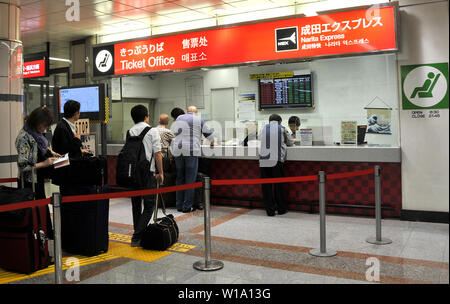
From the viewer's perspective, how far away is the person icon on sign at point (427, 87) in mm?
4938

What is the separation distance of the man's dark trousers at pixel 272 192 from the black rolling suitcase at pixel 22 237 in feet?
9.99

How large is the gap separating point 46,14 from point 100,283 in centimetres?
514

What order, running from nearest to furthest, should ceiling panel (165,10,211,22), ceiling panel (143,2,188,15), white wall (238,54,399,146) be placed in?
1. white wall (238,54,399,146)
2. ceiling panel (143,2,188,15)
3. ceiling panel (165,10,211,22)

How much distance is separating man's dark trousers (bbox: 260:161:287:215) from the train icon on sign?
1.62 meters

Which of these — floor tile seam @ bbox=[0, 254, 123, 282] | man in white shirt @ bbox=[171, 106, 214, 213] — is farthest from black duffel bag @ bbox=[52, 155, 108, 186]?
man in white shirt @ bbox=[171, 106, 214, 213]

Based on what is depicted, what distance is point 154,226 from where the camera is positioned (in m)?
4.21

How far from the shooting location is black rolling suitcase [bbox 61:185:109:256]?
4.00 m

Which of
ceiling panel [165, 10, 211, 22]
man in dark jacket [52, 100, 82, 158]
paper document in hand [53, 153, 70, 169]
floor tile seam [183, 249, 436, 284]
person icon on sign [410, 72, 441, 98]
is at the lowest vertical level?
floor tile seam [183, 249, 436, 284]

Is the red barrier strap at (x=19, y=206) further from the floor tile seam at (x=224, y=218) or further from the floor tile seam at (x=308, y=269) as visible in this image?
the floor tile seam at (x=224, y=218)

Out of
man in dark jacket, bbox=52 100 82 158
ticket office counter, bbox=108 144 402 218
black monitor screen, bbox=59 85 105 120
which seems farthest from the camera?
black monitor screen, bbox=59 85 105 120

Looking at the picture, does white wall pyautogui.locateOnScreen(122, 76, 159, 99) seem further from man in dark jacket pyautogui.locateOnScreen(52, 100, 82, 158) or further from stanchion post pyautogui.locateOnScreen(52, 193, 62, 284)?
stanchion post pyautogui.locateOnScreen(52, 193, 62, 284)

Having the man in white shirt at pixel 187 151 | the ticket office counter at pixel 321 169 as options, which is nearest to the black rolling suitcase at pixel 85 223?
the man in white shirt at pixel 187 151

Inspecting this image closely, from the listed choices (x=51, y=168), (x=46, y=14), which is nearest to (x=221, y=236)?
(x=51, y=168)

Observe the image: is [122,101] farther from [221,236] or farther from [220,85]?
[221,236]
